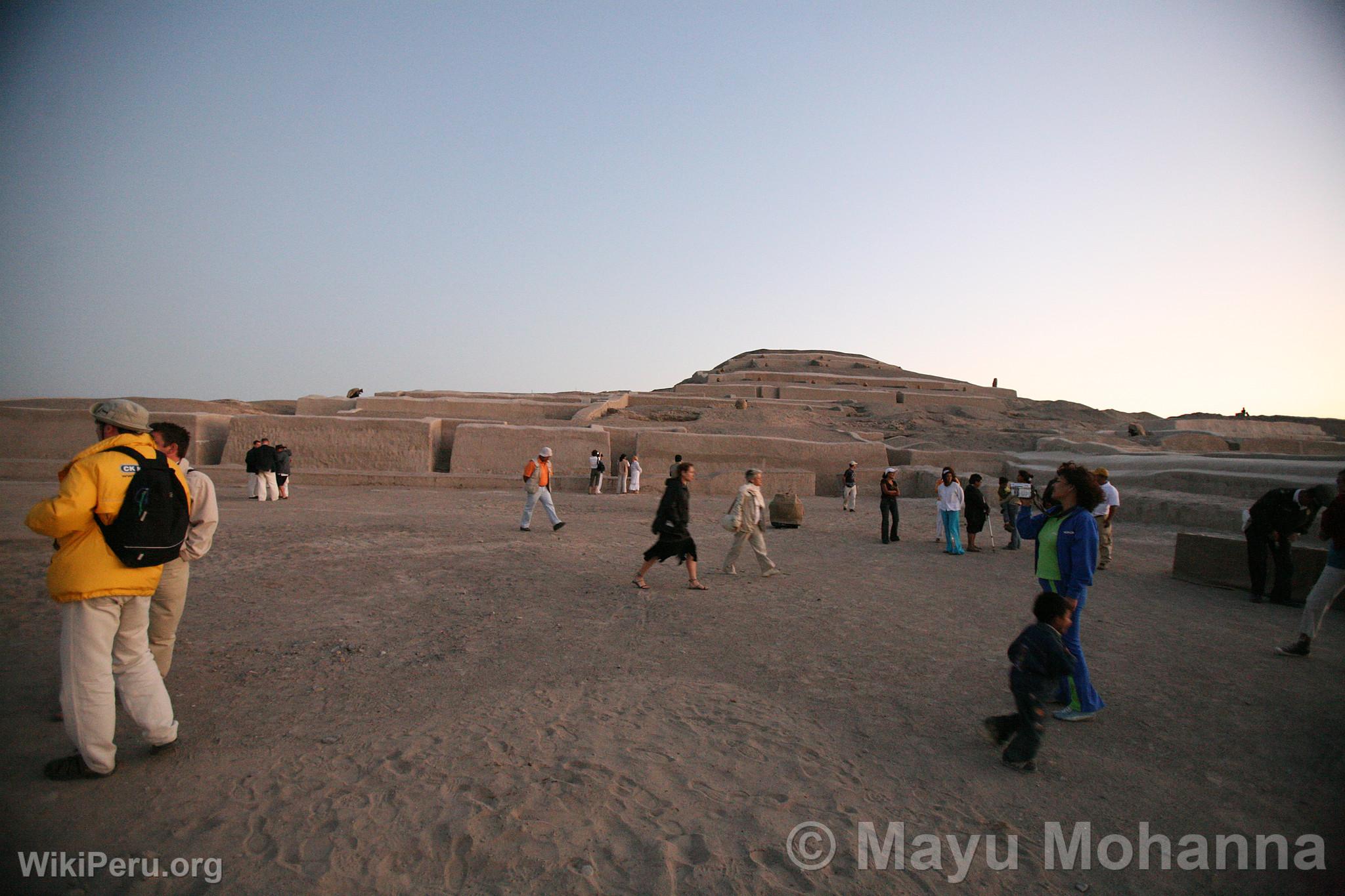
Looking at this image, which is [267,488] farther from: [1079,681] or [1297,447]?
[1297,447]

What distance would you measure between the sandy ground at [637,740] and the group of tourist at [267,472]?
4.41 m

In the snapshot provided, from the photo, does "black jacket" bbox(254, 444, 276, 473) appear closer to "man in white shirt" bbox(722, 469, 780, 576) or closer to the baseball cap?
"man in white shirt" bbox(722, 469, 780, 576)

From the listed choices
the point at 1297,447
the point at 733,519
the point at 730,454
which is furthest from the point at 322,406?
the point at 1297,447

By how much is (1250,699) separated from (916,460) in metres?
12.0

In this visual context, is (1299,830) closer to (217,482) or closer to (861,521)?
(861,521)

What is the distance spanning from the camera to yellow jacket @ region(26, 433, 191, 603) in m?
2.47

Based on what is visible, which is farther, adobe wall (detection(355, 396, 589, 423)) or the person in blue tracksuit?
adobe wall (detection(355, 396, 589, 423))

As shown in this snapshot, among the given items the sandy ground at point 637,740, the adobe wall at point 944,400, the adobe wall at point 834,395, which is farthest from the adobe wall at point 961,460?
the adobe wall at point 834,395

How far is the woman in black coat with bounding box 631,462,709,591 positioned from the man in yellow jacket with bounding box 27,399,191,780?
3.74 m

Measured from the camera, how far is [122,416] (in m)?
2.77

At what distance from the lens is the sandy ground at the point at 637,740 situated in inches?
90.7

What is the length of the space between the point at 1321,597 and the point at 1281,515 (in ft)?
6.81

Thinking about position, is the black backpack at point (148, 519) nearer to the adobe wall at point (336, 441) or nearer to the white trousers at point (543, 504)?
the white trousers at point (543, 504)

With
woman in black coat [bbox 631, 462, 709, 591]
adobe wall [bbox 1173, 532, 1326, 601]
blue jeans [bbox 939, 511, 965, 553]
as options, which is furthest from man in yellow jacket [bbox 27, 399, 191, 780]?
adobe wall [bbox 1173, 532, 1326, 601]
